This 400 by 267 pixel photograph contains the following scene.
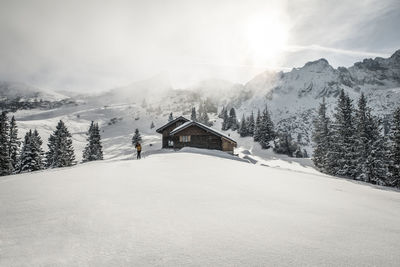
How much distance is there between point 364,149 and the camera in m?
27.3

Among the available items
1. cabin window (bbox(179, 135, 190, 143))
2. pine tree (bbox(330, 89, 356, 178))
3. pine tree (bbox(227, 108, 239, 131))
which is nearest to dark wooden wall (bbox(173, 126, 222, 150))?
cabin window (bbox(179, 135, 190, 143))

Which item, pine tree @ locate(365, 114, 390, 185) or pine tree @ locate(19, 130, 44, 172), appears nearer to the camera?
pine tree @ locate(365, 114, 390, 185)

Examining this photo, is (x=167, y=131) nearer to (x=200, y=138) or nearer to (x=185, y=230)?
(x=200, y=138)

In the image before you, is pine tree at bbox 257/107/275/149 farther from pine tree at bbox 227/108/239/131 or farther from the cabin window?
the cabin window

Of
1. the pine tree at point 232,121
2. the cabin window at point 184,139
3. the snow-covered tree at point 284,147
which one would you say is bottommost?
the snow-covered tree at point 284,147

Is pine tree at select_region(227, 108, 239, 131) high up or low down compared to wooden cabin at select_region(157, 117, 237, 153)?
up

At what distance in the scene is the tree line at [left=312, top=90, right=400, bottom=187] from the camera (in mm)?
25109

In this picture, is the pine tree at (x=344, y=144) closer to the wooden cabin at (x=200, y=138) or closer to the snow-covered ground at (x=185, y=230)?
the wooden cabin at (x=200, y=138)

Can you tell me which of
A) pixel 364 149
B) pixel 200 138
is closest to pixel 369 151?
pixel 364 149

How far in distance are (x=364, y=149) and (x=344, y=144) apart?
7.86 ft

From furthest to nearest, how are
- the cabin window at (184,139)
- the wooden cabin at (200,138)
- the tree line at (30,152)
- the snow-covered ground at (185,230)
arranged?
1. the cabin window at (184,139)
2. the wooden cabin at (200,138)
3. the tree line at (30,152)
4. the snow-covered ground at (185,230)

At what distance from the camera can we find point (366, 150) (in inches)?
1072

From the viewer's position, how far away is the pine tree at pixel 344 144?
28234 mm

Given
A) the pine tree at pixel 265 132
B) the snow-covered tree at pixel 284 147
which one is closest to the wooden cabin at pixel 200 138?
the snow-covered tree at pixel 284 147
